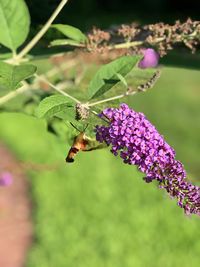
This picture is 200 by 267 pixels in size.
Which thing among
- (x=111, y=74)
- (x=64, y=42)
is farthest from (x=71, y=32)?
(x=111, y=74)

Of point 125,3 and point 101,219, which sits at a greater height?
point 125,3

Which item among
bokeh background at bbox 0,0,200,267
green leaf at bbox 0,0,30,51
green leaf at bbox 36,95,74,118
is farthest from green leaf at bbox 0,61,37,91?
bokeh background at bbox 0,0,200,267

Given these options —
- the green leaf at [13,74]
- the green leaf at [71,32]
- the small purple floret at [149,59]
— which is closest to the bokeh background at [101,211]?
the small purple floret at [149,59]

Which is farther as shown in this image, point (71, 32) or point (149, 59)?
point (149, 59)

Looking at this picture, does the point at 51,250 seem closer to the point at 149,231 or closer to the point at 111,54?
the point at 149,231

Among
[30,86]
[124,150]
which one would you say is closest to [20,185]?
[30,86]

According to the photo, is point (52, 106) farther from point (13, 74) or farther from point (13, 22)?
point (13, 22)
